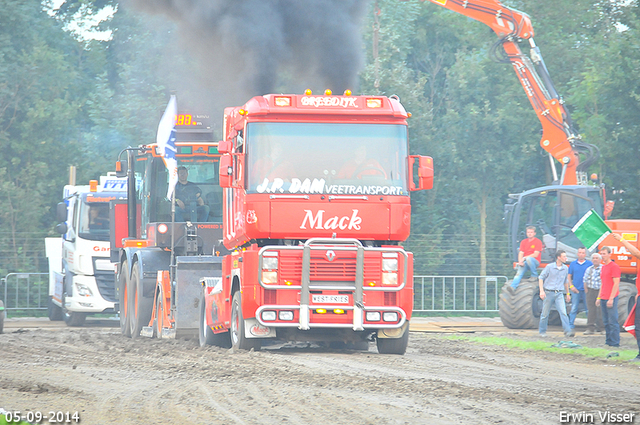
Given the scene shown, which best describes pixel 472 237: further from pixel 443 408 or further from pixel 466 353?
pixel 443 408

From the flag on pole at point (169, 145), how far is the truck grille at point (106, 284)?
707cm

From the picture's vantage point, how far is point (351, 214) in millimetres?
12922

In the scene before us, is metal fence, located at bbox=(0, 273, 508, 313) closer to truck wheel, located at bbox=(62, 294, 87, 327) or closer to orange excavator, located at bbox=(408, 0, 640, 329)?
truck wheel, located at bbox=(62, 294, 87, 327)

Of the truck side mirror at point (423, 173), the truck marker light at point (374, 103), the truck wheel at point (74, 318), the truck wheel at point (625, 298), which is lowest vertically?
the truck wheel at point (74, 318)

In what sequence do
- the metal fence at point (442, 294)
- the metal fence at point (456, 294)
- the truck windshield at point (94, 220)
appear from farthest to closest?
the metal fence at point (456, 294) → the metal fence at point (442, 294) → the truck windshield at point (94, 220)

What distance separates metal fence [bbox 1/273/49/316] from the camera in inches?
1064

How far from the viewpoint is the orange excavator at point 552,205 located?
21.3m

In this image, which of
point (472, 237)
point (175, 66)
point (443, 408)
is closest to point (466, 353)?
point (443, 408)

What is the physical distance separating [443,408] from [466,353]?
6037mm

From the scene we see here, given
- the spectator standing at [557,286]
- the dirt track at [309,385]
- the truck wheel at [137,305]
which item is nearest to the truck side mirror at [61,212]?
the truck wheel at [137,305]

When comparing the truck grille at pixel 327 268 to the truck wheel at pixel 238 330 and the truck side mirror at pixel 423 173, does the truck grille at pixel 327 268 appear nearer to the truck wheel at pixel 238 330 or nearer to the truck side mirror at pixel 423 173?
the truck wheel at pixel 238 330

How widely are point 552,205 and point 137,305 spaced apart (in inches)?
384

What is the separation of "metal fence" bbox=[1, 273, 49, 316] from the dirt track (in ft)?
40.4

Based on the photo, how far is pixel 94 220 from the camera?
22.8 m
